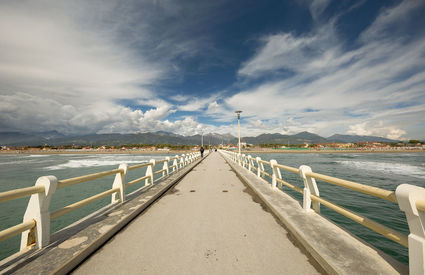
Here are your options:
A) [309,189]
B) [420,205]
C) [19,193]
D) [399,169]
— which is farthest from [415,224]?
[399,169]

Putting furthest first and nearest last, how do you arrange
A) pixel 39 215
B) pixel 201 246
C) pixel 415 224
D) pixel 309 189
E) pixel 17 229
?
pixel 309 189
pixel 201 246
pixel 39 215
pixel 17 229
pixel 415 224

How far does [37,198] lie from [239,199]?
5.48 metres

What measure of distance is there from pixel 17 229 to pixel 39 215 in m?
0.34

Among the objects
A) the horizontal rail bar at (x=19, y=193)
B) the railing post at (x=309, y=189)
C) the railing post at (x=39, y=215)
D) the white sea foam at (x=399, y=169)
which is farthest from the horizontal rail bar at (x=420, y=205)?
the white sea foam at (x=399, y=169)

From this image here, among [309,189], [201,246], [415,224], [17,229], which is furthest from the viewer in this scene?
[309,189]

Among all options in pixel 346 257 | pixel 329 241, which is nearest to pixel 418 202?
pixel 346 257

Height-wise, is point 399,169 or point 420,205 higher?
point 420,205

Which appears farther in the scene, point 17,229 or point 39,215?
point 39,215

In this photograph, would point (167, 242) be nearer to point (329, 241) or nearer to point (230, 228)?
point (230, 228)

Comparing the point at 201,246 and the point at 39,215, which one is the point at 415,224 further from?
the point at 39,215

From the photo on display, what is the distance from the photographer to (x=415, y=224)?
6.65 ft

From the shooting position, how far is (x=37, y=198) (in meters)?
2.96

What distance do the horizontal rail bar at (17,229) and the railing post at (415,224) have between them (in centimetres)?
493

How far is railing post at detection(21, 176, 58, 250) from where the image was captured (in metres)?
2.95
